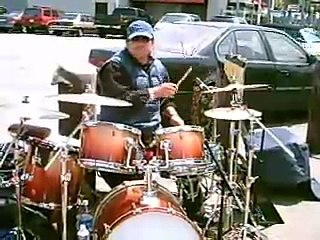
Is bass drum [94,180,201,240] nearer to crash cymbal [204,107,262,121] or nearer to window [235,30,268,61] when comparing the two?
crash cymbal [204,107,262,121]

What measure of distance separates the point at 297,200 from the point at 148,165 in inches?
94.8

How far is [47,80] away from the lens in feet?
40.9

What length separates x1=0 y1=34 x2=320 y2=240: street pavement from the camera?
4.87m

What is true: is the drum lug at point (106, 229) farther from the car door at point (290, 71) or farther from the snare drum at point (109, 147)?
the car door at point (290, 71)

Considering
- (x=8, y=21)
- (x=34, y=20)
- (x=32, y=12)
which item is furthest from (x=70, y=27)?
(x=8, y=21)

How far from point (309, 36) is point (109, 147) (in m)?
8.57

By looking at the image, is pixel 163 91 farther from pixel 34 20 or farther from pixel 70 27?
pixel 34 20

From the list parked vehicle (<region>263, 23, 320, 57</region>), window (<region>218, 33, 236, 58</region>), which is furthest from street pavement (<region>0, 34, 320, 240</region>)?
parked vehicle (<region>263, 23, 320, 57</region>)

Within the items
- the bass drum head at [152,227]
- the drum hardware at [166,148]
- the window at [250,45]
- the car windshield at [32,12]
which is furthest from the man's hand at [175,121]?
the car windshield at [32,12]

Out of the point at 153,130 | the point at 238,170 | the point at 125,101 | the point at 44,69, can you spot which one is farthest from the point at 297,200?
the point at 44,69

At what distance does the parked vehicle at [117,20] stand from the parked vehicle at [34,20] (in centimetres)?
201

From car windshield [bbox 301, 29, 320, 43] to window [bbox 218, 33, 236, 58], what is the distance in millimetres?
3378

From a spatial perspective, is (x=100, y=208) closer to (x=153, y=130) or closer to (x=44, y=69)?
(x=153, y=130)

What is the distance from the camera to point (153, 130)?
4344 millimetres
